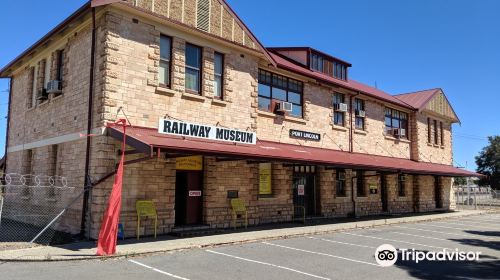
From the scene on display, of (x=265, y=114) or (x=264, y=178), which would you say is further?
(x=265, y=114)

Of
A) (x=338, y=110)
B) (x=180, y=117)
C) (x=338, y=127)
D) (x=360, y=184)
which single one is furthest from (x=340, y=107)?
(x=180, y=117)

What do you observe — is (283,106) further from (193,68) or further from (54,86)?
(54,86)

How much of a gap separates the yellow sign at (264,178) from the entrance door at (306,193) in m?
1.91

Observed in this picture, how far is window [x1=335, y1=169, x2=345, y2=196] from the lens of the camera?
21.8m

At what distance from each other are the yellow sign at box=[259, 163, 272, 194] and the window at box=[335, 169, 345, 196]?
16.9 ft

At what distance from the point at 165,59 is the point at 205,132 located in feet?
8.99

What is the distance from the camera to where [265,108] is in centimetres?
1838

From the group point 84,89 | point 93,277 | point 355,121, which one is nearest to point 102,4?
point 84,89

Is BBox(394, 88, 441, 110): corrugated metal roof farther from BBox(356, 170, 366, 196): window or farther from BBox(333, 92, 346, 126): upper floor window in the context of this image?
BBox(333, 92, 346, 126): upper floor window

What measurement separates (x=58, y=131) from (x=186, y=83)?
4757 millimetres

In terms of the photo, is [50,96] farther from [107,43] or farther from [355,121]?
[355,121]

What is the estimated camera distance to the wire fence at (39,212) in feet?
40.1

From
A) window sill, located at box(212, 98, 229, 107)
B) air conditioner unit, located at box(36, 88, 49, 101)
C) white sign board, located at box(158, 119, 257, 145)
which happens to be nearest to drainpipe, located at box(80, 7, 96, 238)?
white sign board, located at box(158, 119, 257, 145)

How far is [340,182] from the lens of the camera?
22.1 meters
